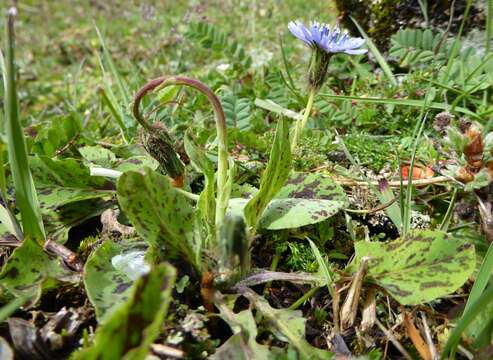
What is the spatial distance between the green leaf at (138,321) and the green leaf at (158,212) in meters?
0.29

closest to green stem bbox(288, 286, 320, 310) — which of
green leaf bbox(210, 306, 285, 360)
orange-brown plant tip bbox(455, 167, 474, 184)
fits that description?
green leaf bbox(210, 306, 285, 360)

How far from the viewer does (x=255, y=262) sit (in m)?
1.31

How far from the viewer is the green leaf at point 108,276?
99 cm

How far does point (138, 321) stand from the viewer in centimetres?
77

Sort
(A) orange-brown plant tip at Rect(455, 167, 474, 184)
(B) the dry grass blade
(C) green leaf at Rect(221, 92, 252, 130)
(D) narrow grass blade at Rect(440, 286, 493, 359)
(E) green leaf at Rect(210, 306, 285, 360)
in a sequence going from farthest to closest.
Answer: (C) green leaf at Rect(221, 92, 252, 130) → (A) orange-brown plant tip at Rect(455, 167, 474, 184) → (B) the dry grass blade → (E) green leaf at Rect(210, 306, 285, 360) → (D) narrow grass blade at Rect(440, 286, 493, 359)

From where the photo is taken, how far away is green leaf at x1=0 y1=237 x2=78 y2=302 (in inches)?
41.9

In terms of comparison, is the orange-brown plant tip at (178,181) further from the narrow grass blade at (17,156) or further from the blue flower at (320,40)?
the blue flower at (320,40)

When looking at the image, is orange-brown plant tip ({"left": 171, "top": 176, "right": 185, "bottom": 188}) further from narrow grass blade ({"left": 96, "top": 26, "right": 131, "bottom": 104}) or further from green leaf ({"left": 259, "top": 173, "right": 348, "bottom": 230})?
narrow grass blade ({"left": 96, "top": 26, "right": 131, "bottom": 104})

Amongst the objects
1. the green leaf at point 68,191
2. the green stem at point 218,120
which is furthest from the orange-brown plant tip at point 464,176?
the green leaf at point 68,191

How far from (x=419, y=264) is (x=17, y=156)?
98cm

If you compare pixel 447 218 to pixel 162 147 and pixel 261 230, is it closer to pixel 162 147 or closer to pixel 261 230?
pixel 261 230

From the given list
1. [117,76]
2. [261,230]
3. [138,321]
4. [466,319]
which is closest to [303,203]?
[261,230]

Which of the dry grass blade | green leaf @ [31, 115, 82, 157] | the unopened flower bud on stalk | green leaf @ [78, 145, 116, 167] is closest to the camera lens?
the dry grass blade

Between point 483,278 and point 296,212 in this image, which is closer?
point 483,278
